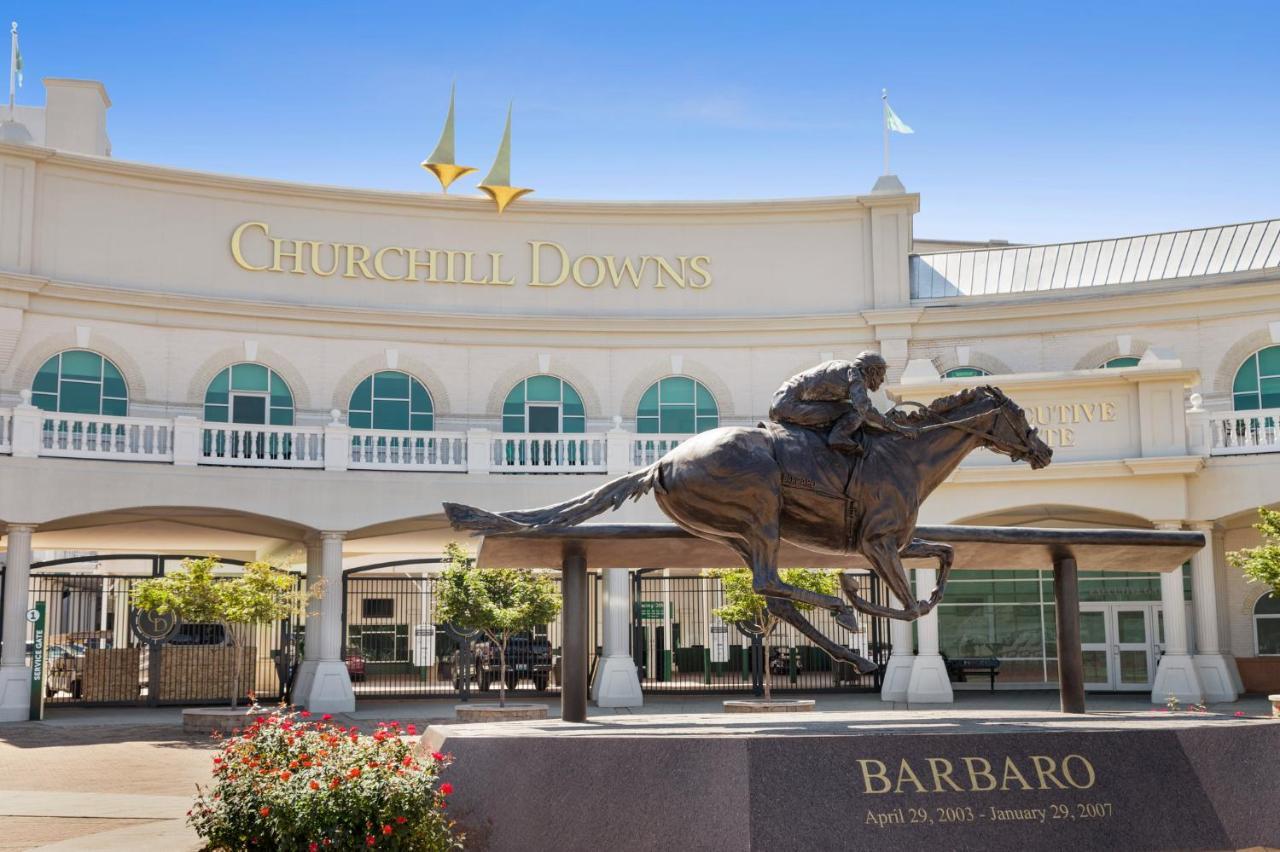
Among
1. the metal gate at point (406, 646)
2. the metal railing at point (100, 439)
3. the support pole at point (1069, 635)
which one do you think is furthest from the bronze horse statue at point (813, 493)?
the metal gate at point (406, 646)

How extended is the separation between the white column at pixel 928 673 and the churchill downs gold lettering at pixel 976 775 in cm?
1824

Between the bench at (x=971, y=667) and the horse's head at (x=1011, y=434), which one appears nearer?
the horse's head at (x=1011, y=434)

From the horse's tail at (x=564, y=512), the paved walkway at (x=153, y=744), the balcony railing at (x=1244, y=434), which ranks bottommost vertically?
the paved walkway at (x=153, y=744)

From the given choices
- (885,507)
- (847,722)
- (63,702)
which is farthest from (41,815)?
(63,702)

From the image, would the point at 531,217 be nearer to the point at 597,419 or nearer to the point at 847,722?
the point at 597,419

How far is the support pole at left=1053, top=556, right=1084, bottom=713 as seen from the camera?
11180 mm

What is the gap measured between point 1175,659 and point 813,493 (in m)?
18.7

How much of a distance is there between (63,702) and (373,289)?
11272 millimetres

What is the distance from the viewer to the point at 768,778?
8.23m

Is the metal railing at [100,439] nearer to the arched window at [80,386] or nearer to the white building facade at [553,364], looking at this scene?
the white building facade at [553,364]

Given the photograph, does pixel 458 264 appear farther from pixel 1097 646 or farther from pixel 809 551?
pixel 809 551

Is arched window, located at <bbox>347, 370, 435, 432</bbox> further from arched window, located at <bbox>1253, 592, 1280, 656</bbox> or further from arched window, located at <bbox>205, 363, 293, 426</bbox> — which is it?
arched window, located at <bbox>1253, 592, 1280, 656</bbox>

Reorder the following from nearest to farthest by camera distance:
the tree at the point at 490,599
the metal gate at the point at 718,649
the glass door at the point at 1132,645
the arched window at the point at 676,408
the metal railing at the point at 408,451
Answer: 1. the tree at the point at 490,599
2. the metal railing at the point at 408,451
3. the glass door at the point at 1132,645
4. the metal gate at the point at 718,649
5. the arched window at the point at 676,408

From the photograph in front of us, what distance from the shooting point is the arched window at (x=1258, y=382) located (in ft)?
95.2
